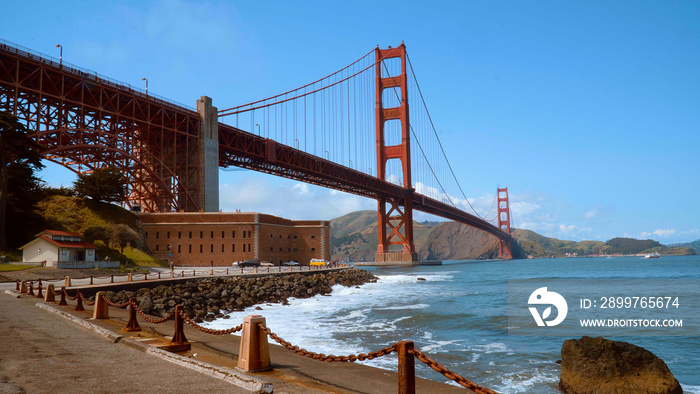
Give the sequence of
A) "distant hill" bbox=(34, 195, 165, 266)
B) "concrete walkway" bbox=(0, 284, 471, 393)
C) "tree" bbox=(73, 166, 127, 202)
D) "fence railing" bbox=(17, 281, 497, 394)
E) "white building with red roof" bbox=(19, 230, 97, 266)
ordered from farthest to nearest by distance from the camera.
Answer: "tree" bbox=(73, 166, 127, 202)
"distant hill" bbox=(34, 195, 165, 266)
"white building with red roof" bbox=(19, 230, 97, 266)
"concrete walkway" bbox=(0, 284, 471, 393)
"fence railing" bbox=(17, 281, 497, 394)

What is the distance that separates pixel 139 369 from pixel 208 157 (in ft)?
163

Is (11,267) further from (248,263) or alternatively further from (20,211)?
(248,263)

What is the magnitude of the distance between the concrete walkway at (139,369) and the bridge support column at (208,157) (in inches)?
1746

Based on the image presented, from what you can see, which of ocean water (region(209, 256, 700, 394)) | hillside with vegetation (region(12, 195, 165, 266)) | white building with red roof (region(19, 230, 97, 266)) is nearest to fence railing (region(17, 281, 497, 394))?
ocean water (region(209, 256, 700, 394))

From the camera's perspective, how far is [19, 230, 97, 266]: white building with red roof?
34.3 meters

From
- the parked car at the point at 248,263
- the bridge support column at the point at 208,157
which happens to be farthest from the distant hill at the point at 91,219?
the bridge support column at the point at 208,157

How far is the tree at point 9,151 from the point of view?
3806 cm

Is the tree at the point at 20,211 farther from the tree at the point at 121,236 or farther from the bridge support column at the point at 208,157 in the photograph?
the bridge support column at the point at 208,157

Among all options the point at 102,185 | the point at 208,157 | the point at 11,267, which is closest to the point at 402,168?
the point at 208,157

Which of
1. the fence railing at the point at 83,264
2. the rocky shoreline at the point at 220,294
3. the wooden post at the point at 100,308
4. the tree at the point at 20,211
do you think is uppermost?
the tree at the point at 20,211

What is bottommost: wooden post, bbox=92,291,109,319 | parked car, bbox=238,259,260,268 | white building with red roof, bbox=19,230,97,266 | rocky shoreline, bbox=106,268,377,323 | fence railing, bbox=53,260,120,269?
rocky shoreline, bbox=106,268,377,323

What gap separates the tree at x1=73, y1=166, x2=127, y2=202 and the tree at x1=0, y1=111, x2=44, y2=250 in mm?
6123

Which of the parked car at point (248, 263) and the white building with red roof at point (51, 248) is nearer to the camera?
the white building with red roof at point (51, 248)

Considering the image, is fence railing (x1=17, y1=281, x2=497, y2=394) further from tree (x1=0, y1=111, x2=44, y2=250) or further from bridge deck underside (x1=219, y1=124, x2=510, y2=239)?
bridge deck underside (x1=219, y1=124, x2=510, y2=239)
